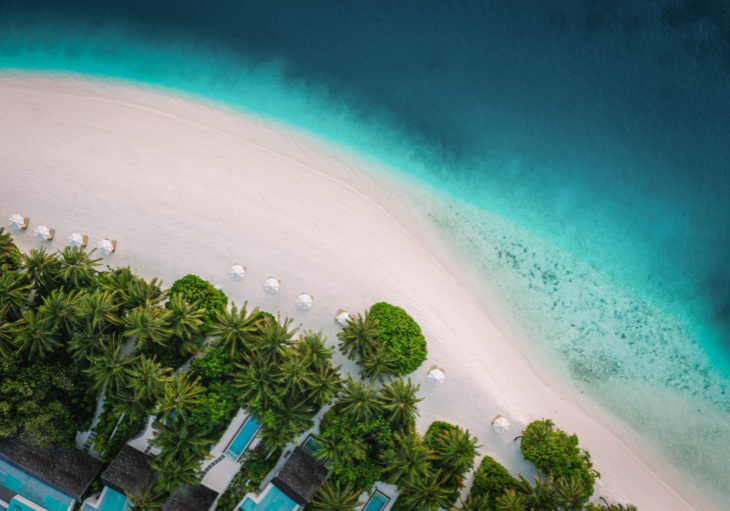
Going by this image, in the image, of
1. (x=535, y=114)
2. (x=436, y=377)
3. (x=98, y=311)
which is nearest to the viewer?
(x=98, y=311)

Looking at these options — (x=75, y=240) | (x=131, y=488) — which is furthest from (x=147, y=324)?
(x=131, y=488)

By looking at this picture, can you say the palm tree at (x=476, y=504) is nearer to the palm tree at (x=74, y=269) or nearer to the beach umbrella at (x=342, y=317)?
the beach umbrella at (x=342, y=317)

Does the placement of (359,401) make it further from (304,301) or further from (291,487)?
(304,301)

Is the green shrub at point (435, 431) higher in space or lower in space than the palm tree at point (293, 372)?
higher

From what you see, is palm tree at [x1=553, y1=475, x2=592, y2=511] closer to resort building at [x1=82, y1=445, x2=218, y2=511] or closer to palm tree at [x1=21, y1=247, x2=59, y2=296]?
resort building at [x1=82, y1=445, x2=218, y2=511]

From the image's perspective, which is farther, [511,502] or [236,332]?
[236,332]

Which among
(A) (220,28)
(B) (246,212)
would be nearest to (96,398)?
(B) (246,212)

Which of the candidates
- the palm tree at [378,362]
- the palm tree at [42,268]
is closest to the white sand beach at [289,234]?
the palm tree at [378,362]
